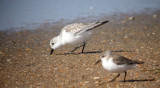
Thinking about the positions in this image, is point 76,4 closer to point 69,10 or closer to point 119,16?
point 69,10

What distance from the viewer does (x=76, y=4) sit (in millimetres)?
17469

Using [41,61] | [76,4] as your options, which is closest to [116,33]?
[41,61]

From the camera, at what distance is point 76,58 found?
25.9 ft

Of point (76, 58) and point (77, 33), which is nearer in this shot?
point (76, 58)

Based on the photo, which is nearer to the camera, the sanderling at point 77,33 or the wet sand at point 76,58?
the wet sand at point 76,58

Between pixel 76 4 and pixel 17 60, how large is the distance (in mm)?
10092

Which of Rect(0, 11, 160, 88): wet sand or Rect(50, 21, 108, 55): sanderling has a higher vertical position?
Rect(50, 21, 108, 55): sanderling

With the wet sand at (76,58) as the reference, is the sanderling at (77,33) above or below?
above

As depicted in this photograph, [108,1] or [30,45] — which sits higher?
[108,1]

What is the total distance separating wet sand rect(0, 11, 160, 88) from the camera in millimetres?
6070

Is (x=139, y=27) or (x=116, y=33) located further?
(x=139, y=27)

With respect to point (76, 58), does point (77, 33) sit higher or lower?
higher

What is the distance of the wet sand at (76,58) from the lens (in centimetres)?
607

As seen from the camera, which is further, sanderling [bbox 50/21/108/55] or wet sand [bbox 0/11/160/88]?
sanderling [bbox 50/21/108/55]
